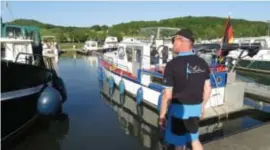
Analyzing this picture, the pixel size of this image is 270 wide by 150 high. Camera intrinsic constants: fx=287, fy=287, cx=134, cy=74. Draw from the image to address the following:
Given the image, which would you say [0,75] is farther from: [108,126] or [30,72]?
[108,126]

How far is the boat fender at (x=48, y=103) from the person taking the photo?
884cm

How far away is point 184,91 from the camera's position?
3760 millimetres

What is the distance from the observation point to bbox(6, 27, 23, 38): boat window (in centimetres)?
1082

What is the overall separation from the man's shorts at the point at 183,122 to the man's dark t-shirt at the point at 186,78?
97 millimetres

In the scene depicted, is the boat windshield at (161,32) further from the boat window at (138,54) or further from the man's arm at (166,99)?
the man's arm at (166,99)

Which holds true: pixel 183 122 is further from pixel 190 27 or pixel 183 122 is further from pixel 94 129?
pixel 190 27

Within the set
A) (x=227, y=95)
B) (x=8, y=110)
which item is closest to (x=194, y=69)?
(x=8, y=110)

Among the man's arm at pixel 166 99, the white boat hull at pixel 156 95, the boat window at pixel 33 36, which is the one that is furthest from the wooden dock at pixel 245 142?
the boat window at pixel 33 36

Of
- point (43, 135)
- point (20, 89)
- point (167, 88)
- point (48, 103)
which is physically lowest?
point (43, 135)

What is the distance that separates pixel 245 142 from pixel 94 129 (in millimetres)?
5341

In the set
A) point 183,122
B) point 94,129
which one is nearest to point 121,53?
point 94,129

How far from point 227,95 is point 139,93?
3.40 metres

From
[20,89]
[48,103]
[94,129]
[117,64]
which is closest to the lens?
[20,89]

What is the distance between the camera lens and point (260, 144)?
19.6 feet
